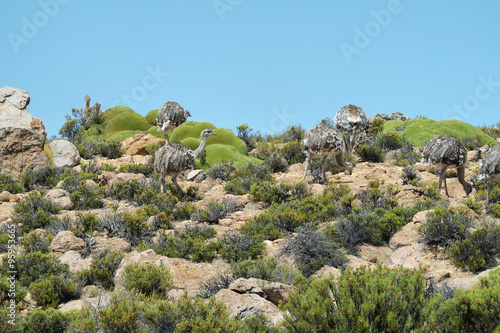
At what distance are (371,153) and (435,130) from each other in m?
4.16

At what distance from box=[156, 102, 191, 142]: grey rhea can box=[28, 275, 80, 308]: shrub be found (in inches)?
411

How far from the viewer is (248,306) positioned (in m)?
5.44

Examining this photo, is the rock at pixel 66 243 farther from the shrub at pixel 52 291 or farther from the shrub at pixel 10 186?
the shrub at pixel 10 186

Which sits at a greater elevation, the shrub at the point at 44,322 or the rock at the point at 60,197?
the rock at the point at 60,197

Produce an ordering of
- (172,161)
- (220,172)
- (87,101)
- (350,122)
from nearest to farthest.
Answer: (172,161) < (220,172) < (350,122) < (87,101)

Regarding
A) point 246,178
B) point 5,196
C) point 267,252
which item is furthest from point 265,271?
point 5,196

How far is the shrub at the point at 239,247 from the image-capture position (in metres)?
8.02

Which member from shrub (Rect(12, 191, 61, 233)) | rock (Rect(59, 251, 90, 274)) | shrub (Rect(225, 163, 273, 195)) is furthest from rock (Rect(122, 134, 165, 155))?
rock (Rect(59, 251, 90, 274))

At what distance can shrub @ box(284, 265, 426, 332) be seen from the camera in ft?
14.4

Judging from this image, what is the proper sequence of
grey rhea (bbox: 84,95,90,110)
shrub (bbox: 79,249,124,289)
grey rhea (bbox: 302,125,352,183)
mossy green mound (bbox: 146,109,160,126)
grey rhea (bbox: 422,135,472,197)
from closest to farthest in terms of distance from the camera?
shrub (bbox: 79,249,124,289)
grey rhea (bbox: 422,135,472,197)
grey rhea (bbox: 302,125,352,183)
grey rhea (bbox: 84,95,90,110)
mossy green mound (bbox: 146,109,160,126)

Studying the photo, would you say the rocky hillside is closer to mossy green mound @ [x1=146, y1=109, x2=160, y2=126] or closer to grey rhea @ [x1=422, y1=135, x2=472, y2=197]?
grey rhea @ [x1=422, y1=135, x2=472, y2=197]

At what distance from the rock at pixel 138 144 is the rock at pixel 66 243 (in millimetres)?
9470

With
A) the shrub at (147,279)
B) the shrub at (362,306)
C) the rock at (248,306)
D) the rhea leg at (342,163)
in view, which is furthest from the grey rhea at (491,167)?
the shrub at (147,279)

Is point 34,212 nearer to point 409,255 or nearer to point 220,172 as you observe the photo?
Result: point 220,172
